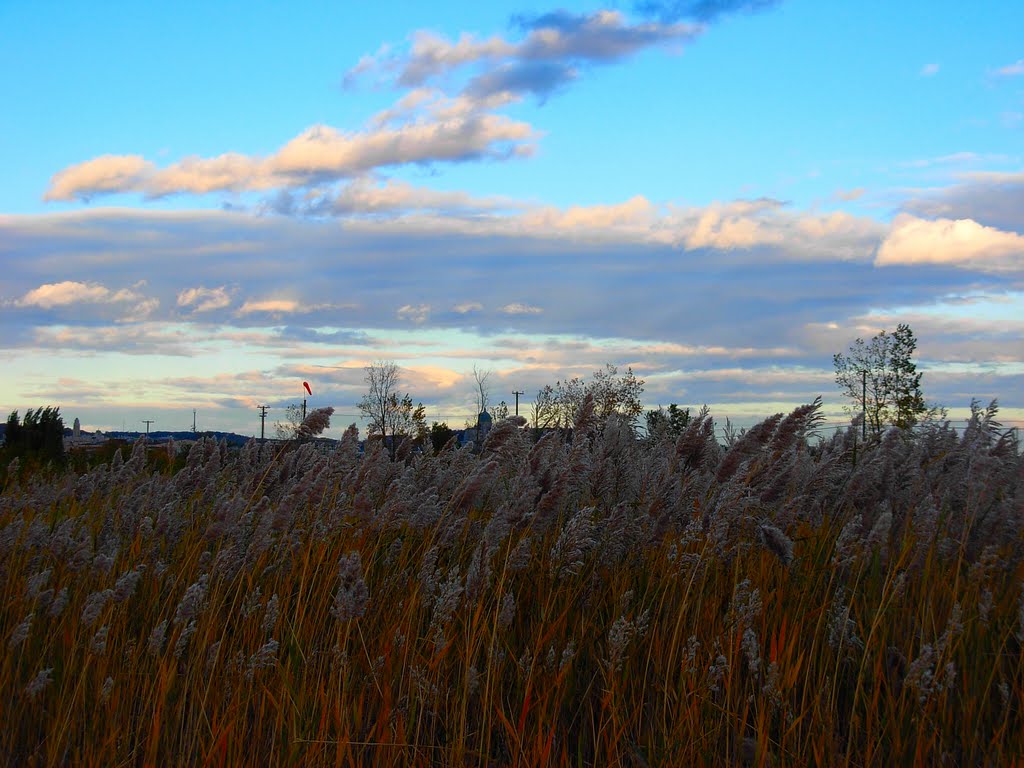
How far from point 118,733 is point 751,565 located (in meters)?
3.09

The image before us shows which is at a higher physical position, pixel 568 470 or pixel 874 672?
pixel 568 470

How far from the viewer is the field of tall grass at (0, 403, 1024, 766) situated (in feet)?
11.3

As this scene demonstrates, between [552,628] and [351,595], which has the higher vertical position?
[351,595]

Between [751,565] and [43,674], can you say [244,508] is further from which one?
[751,565]

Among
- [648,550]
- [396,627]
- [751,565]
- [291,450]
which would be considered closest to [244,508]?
[291,450]

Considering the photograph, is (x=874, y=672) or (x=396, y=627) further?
(x=396, y=627)

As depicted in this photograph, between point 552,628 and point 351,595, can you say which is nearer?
point 351,595

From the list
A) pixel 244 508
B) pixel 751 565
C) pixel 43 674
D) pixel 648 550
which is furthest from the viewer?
pixel 244 508

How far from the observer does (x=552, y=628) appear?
3.97 metres

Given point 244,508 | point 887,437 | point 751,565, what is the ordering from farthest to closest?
point 887,437 < point 244,508 < point 751,565

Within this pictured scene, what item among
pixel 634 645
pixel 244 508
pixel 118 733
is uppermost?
pixel 244 508

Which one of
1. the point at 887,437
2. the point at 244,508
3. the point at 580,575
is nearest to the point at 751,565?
the point at 580,575

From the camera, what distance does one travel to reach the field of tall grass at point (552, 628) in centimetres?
345

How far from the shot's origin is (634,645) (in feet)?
13.0
